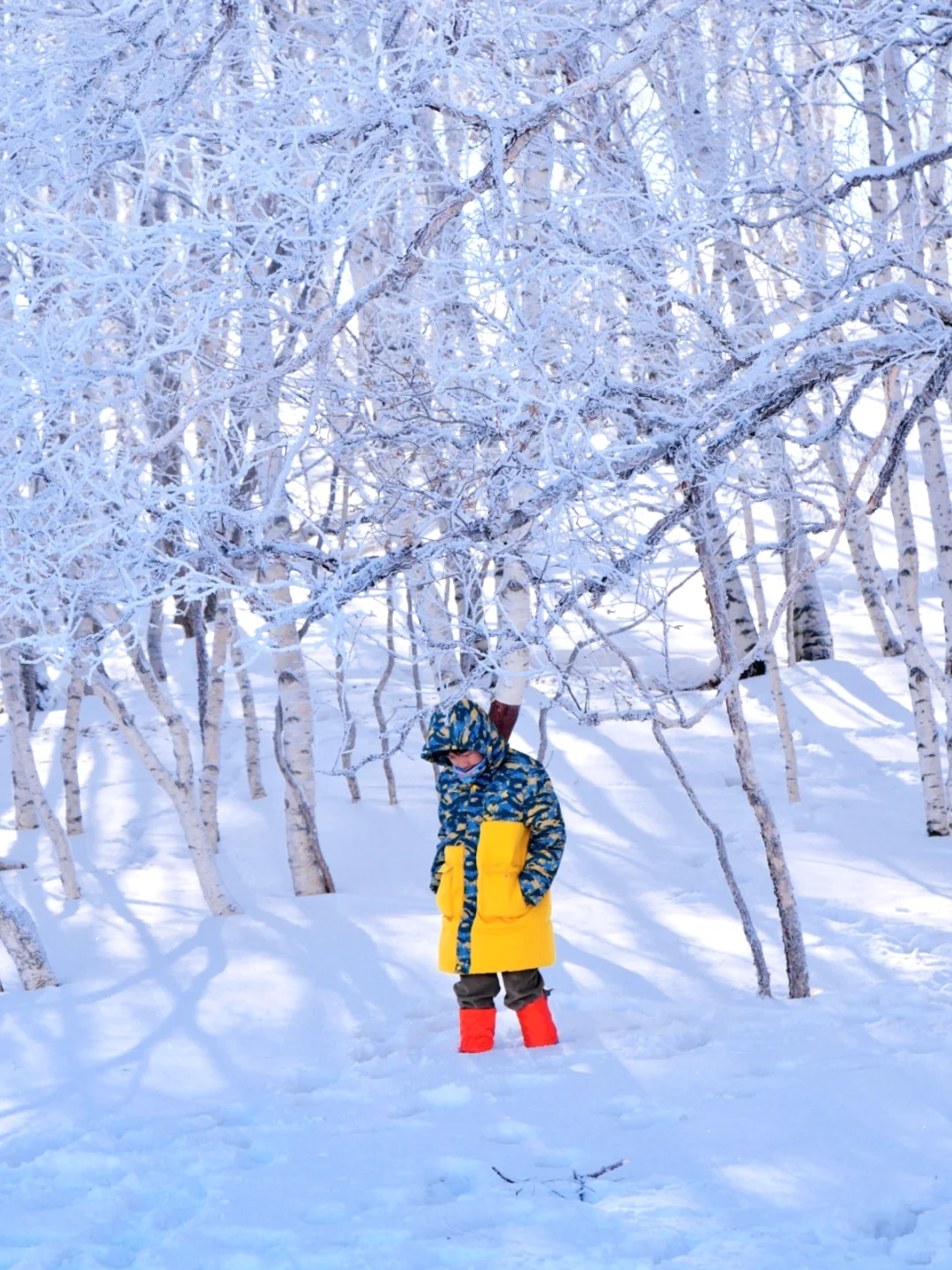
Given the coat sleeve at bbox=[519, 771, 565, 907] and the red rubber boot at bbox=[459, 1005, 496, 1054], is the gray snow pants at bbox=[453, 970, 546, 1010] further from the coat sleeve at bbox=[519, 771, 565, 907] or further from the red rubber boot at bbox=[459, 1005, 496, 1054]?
the coat sleeve at bbox=[519, 771, 565, 907]

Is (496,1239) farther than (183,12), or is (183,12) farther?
(183,12)

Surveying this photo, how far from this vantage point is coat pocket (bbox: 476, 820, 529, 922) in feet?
14.8

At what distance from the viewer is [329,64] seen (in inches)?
164

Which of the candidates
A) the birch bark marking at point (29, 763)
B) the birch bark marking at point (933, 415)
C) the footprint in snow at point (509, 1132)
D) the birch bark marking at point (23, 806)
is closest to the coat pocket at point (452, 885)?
the footprint in snow at point (509, 1132)

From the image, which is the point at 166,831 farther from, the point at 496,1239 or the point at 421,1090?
the point at 496,1239

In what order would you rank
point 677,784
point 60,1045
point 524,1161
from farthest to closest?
point 677,784
point 60,1045
point 524,1161

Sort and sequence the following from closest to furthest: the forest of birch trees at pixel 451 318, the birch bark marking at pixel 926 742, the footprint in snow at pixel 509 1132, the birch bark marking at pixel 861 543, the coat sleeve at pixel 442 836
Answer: the footprint in snow at pixel 509 1132 < the forest of birch trees at pixel 451 318 < the coat sleeve at pixel 442 836 < the birch bark marking at pixel 861 543 < the birch bark marking at pixel 926 742

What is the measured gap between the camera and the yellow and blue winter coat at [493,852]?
4.51 m

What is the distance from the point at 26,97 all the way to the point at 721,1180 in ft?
14.0

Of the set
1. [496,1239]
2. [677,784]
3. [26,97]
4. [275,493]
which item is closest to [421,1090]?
[496,1239]

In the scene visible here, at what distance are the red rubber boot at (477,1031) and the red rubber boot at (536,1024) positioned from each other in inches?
4.5

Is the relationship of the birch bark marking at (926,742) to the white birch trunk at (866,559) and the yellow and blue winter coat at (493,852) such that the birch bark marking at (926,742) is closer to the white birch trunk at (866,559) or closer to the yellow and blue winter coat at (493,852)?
the white birch trunk at (866,559)

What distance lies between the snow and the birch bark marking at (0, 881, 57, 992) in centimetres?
15

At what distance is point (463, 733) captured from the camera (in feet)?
14.7
